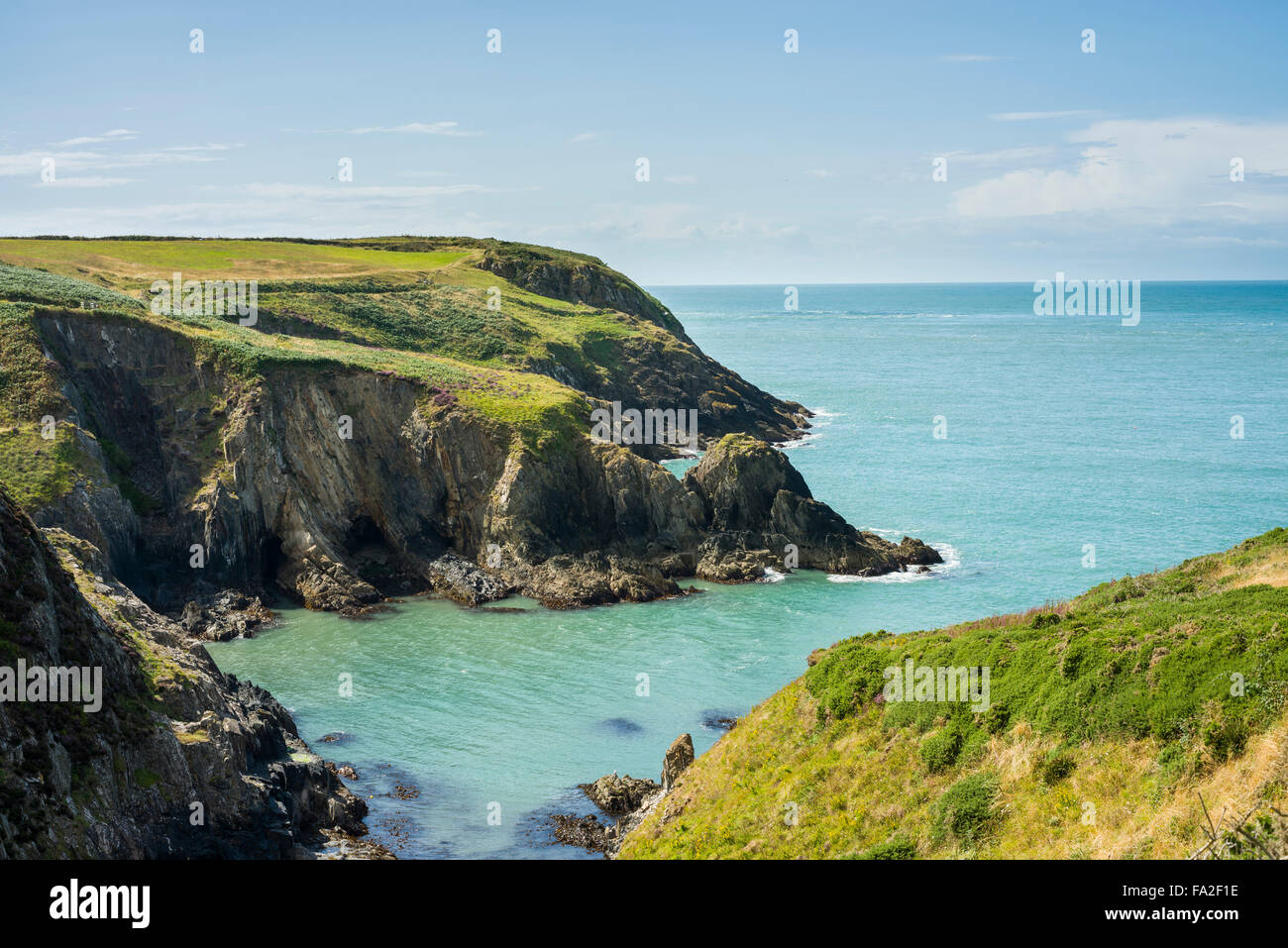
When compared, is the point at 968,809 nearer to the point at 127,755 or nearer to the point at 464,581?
the point at 127,755

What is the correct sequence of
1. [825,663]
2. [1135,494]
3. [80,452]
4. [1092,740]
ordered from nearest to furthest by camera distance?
[1092,740] → [825,663] → [80,452] → [1135,494]

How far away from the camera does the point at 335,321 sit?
295 ft

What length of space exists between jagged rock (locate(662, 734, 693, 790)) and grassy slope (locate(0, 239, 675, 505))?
34022mm

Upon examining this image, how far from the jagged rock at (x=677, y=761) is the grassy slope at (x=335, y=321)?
112 ft

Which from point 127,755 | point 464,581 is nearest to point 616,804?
point 127,755

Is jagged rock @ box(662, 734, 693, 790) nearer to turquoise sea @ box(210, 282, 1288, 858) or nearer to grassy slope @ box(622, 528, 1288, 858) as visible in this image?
grassy slope @ box(622, 528, 1288, 858)

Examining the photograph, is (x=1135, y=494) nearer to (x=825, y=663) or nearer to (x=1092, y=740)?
(x=825, y=663)

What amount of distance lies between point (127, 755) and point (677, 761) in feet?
56.9

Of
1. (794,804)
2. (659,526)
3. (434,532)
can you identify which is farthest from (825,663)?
(434,532)

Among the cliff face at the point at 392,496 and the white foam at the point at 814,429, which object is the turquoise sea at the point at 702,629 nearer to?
the white foam at the point at 814,429

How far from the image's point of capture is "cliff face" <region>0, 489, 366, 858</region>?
82.3 feet

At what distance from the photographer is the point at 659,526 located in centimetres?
6612
